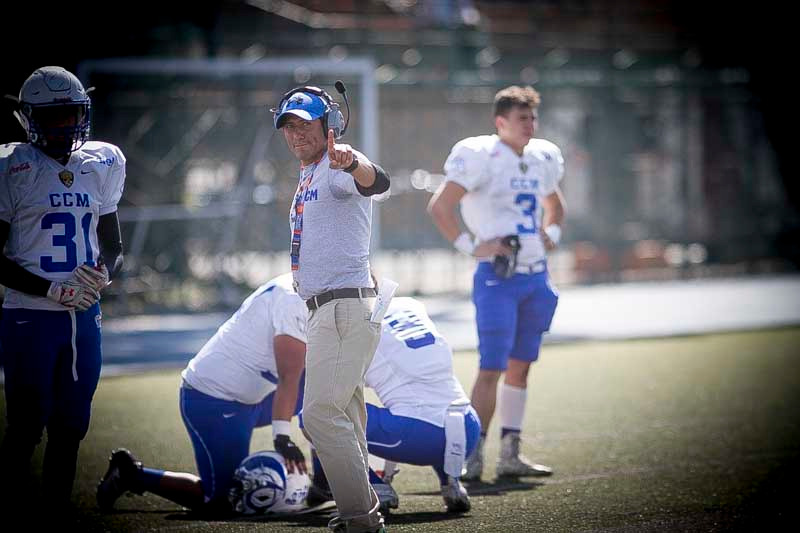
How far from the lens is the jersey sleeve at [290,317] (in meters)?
5.43

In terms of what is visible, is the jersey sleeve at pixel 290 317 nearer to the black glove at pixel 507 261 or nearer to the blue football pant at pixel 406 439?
the blue football pant at pixel 406 439

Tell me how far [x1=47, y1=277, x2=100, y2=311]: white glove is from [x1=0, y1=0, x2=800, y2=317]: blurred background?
9.31 meters

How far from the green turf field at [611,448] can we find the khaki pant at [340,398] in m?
0.56

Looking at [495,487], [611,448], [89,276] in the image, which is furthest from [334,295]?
[611,448]

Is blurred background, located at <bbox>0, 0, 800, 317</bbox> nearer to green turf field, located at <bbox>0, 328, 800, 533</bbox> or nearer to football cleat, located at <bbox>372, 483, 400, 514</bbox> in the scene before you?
green turf field, located at <bbox>0, 328, 800, 533</bbox>

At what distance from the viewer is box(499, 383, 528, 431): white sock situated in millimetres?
6562

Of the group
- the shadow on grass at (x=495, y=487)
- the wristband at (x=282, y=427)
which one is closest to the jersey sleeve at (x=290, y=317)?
the wristband at (x=282, y=427)

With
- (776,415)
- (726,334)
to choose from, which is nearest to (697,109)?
(726,334)

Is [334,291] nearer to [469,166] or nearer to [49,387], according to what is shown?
[49,387]

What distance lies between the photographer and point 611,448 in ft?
23.2

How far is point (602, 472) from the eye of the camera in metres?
6.40

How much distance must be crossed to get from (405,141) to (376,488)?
20.6 m

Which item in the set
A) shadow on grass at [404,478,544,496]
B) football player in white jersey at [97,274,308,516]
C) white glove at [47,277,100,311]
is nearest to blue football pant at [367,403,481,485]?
football player in white jersey at [97,274,308,516]

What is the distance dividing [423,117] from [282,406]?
2137cm
